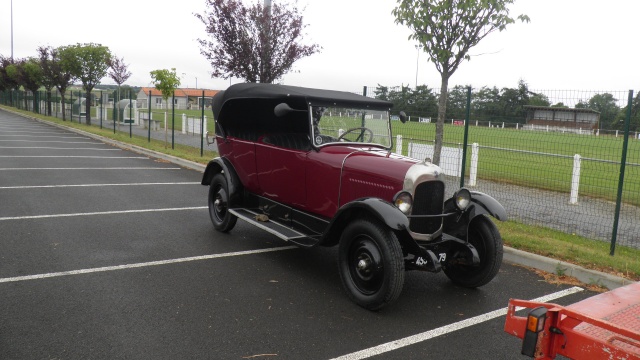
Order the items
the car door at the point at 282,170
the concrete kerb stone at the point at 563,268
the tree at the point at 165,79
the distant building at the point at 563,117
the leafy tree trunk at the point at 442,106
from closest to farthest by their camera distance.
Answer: the concrete kerb stone at the point at 563,268
the car door at the point at 282,170
the distant building at the point at 563,117
the leafy tree trunk at the point at 442,106
the tree at the point at 165,79

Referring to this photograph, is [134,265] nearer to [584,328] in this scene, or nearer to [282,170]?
[282,170]

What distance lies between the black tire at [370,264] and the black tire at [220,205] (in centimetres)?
246

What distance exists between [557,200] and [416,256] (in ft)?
25.8

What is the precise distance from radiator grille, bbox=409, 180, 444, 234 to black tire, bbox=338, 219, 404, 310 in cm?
51

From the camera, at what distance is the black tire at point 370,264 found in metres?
4.24

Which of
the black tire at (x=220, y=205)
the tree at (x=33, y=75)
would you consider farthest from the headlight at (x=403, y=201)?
the tree at (x=33, y=75)

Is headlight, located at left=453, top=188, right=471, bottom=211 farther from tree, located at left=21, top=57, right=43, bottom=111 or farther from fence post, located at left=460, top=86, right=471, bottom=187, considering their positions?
tree, located at left=21, top=57, right=43, bottom=111

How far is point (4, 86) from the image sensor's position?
5412cm

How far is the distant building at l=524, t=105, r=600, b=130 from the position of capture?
719 cm

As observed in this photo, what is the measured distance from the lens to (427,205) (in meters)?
4.81

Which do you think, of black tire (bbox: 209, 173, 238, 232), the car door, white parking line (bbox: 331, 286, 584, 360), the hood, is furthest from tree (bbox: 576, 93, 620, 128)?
black tire (bbox: 209, 173, 238, 232)

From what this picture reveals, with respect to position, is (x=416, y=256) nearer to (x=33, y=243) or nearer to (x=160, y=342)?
(x=160, y=342)

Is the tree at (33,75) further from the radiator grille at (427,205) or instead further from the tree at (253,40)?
the radiator grille at (427,205)

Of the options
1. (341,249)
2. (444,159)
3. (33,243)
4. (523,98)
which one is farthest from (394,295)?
(444,159)
